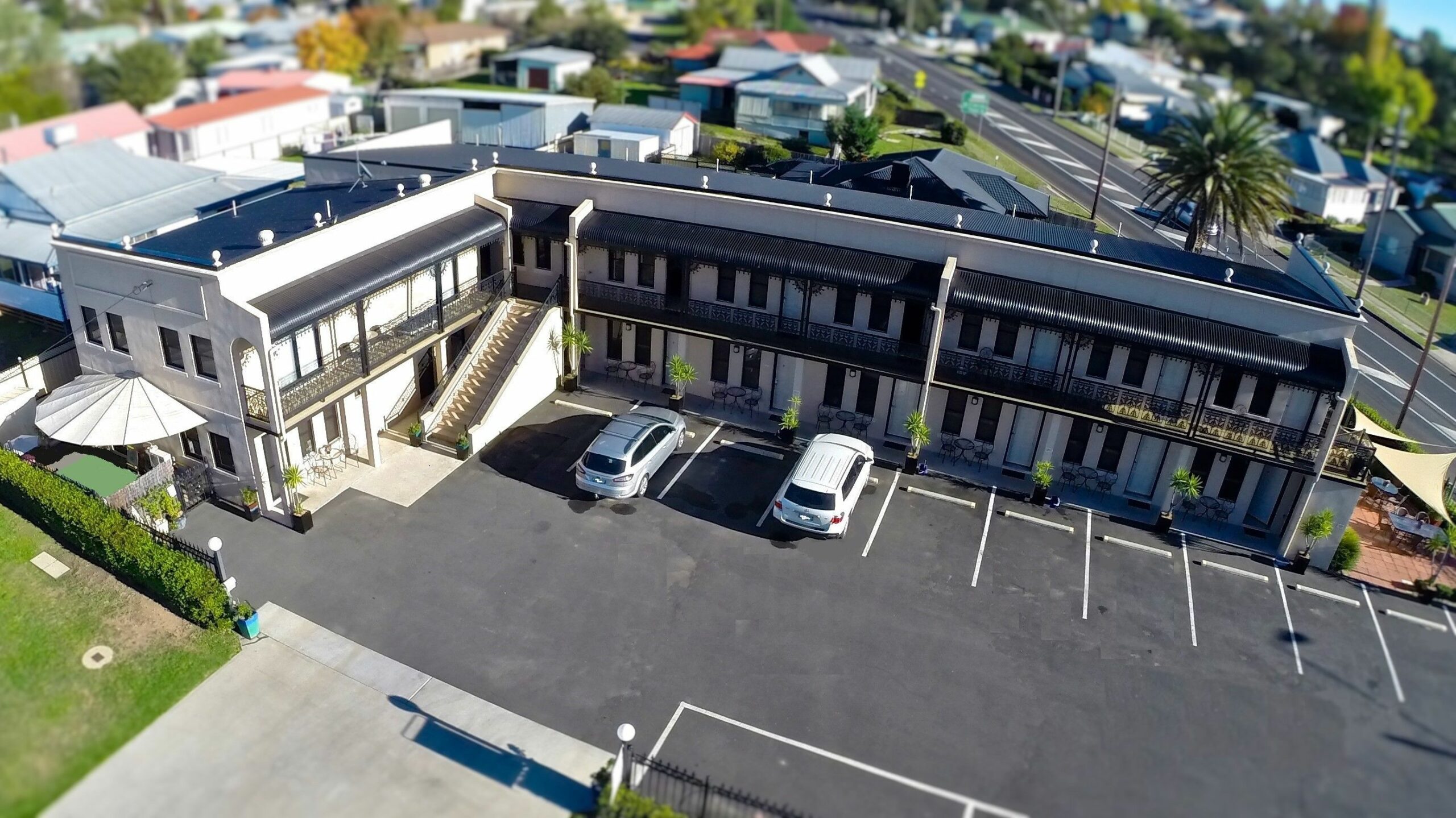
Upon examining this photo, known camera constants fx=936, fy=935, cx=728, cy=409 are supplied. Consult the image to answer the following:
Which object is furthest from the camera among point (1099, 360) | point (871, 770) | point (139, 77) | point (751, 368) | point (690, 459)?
point (139, 77)

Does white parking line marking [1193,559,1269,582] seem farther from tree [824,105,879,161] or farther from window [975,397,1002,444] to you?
tree [824,105,879,161]

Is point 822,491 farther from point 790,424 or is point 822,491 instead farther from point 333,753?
point 333,753

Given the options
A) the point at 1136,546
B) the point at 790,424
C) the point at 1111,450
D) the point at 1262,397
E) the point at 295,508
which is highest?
the point at 1262,397

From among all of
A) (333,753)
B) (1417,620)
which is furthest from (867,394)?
(333,753)

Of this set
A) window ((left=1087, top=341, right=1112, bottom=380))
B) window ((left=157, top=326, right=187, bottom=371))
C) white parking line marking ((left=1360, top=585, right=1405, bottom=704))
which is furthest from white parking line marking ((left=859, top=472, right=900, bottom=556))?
window ((left=157, top=326, right=187, bottom=371))

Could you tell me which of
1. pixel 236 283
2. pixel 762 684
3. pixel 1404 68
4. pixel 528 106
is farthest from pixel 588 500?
pixel 1404 68
